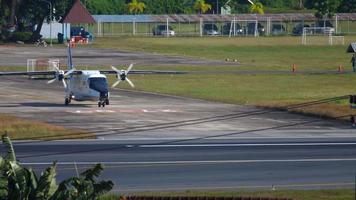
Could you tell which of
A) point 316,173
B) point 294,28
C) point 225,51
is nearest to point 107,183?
point 316,173

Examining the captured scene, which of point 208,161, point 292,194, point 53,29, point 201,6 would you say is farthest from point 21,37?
point 292,194

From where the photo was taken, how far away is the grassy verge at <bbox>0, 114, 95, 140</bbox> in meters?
43.2

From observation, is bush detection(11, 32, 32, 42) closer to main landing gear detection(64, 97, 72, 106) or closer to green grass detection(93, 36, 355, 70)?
green grass detection(93, 36, 355, 70)

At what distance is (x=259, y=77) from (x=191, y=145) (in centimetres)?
3965

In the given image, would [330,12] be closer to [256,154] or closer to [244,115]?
[244,115]

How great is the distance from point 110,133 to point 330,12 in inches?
4619

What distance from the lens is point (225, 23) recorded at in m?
162

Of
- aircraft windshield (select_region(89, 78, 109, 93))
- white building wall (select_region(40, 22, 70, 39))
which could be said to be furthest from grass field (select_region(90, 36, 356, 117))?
white building wall (select_region(40, 22, 70, 39))

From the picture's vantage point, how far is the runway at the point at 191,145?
31.2m

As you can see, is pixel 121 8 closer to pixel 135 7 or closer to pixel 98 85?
pixel 135 7

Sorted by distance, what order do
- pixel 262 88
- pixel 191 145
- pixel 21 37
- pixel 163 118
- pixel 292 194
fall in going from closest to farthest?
pixel 292 194 < pixel 191 145 < pixel 163 118 < pixel 262 88 < pixel 21 37

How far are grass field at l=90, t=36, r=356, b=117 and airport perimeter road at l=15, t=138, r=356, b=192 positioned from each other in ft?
45.7

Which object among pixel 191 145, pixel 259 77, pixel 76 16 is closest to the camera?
pixel 191 145

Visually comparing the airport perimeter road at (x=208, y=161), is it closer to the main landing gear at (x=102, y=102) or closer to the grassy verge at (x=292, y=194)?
the grassy verge at (x=292, y=194)
